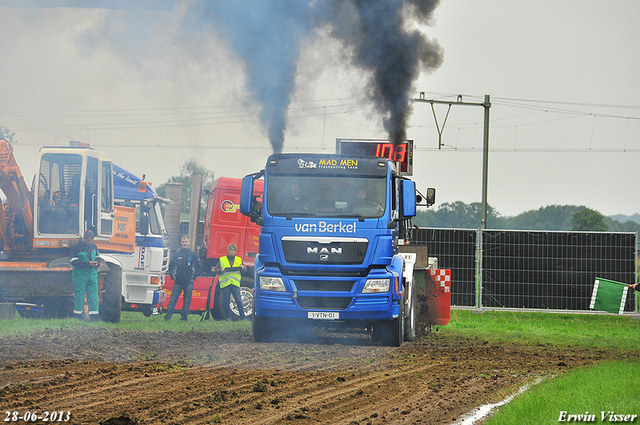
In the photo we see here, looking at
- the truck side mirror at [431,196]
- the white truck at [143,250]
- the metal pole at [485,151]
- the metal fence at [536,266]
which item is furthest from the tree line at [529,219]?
the truck side mirror at [431,196]

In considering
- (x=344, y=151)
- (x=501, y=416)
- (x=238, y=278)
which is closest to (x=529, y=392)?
(x=501, y=416)

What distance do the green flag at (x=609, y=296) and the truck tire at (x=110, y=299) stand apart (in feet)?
33.0

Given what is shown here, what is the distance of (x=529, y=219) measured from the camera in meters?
116

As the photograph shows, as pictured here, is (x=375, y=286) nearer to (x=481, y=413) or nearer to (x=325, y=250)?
(x=325, y=250)

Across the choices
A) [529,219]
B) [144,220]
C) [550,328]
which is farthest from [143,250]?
[529,219]

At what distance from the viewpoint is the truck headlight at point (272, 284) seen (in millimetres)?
12164

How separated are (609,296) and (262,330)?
7289 mm

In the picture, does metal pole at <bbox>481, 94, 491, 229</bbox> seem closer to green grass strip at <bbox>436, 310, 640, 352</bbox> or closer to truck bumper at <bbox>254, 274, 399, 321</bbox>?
green grass strip at <bbox>436, 310, 640, 352</bbox>

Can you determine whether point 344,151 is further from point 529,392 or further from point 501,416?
point 501,416

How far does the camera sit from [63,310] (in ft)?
51.5

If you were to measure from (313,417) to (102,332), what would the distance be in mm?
7904

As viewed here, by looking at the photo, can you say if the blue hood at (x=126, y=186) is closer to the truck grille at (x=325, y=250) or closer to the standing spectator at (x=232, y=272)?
the standing spectator at (x=232, y=272)

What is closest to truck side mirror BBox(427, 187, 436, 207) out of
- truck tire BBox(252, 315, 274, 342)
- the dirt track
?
the dirt track

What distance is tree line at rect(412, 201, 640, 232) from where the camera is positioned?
8544 centimetres
